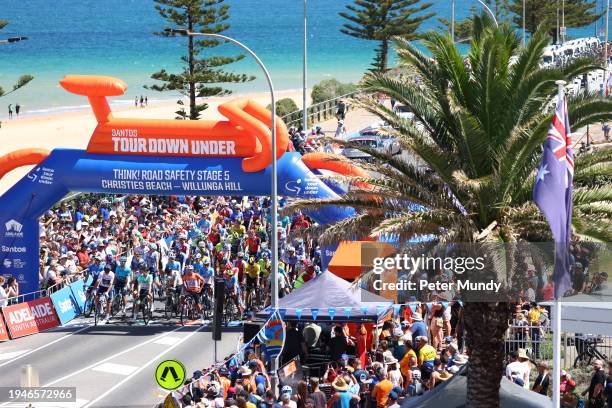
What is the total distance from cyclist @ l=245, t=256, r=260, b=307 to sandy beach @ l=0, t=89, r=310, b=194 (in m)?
48.3

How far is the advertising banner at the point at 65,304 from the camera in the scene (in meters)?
26.9

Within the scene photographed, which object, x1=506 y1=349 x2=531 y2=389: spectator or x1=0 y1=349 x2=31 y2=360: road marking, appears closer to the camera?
x1=506 y1=349 x2=531 y2=389: spectator

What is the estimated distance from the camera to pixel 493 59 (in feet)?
48.4

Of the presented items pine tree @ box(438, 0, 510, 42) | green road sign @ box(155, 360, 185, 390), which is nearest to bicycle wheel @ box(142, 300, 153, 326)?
green road sign @ box(155, 360, 185, 390)

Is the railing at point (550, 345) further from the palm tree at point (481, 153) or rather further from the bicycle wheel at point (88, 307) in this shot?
the bicycle wheel at point (88, 307)

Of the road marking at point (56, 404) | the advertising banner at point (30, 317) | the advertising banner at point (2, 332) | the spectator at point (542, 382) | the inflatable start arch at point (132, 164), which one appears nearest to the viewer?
the spectator at point (542, 382)

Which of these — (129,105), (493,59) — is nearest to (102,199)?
(493,59)

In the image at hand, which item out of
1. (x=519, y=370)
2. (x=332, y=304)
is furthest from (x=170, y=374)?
(x=519, y=370)

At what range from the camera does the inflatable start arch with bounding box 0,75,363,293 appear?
26.4 metres

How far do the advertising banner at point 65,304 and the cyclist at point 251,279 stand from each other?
434 centimetres

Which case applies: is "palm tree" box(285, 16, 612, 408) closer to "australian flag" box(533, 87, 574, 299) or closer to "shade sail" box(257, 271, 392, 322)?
"australian flag" box(533, 87, 574, 299)

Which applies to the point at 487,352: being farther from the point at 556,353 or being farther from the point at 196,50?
the point at 196,50

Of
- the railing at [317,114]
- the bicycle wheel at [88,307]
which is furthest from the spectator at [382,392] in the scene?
the railing at [317,114]

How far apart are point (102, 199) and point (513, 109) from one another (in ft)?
79.8
